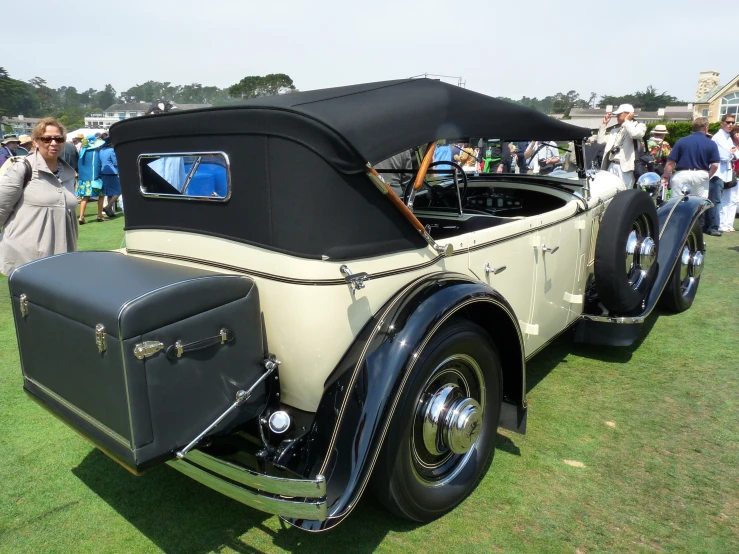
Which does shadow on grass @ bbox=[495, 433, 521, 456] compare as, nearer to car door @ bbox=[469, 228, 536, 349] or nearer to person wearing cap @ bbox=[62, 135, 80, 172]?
car door @ bbox=[469, 228, 536, 349]

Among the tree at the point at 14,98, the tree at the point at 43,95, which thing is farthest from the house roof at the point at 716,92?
the tree at the point at 43,95

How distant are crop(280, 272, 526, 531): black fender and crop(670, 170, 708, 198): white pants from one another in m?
7.17

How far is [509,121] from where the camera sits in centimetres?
259

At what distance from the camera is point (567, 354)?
4098 millimetres

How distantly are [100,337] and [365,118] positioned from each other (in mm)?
1184

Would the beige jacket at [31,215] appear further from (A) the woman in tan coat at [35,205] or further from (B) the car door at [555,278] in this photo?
(B) the car door at [555,278]

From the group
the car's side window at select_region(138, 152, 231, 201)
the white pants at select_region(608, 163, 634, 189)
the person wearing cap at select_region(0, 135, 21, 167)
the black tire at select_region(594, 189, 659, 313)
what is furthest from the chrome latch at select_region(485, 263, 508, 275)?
the person wearing cap at select_region(0, 135, 21, 167)

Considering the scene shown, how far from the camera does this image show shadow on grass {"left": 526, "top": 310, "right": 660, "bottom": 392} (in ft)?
12.5

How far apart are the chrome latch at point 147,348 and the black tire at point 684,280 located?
4361mm

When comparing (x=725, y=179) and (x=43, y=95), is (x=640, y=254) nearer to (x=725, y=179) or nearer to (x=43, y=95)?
(x=725, y=179)

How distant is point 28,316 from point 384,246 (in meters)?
1.41

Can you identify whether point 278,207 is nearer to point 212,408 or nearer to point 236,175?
point 236,175

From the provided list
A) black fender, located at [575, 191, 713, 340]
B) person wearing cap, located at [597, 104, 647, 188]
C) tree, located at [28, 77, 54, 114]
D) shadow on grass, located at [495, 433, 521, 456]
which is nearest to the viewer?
shadow on grass, located at [495, 433, 521, 456]

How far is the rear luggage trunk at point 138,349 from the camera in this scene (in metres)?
1.68
